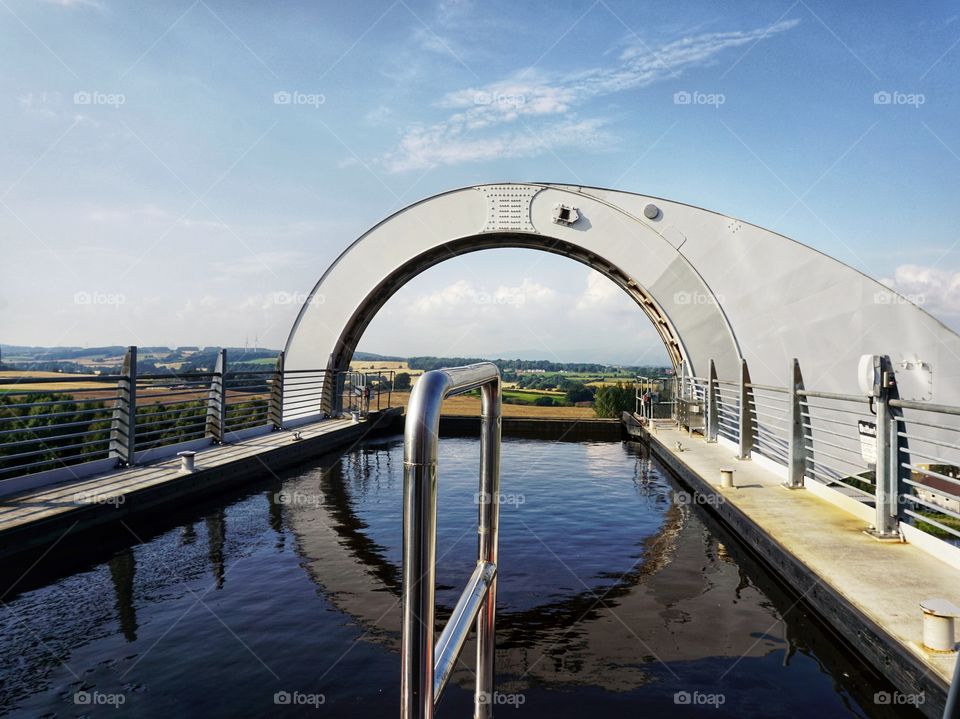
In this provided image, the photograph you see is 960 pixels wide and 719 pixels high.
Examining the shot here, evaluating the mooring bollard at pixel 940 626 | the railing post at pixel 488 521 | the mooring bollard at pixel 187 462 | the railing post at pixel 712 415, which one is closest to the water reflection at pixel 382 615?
the mooring bollard at pixel 940 626

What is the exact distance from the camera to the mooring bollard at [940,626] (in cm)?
229

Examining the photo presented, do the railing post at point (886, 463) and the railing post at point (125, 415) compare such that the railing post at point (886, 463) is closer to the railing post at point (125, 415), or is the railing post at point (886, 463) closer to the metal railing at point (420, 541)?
the metal railing at point (420, 541)

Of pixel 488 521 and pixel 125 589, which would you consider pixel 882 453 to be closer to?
pixel 488 521

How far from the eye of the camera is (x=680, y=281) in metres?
11.2

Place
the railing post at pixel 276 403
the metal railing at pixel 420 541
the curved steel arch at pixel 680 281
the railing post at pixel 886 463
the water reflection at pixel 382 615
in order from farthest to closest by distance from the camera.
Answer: the curved steel arch at pixel 680 281 < the railing post at pixel 276 403 < the railing post at pixel 886 463 < the water reflection at pixel 382 615 < the metal railing at pixel 420 541

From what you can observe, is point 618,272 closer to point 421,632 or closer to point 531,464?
point 531,464

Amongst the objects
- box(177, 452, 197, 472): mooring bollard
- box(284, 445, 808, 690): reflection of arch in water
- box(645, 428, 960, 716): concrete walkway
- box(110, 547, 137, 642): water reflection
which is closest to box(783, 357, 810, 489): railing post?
box(645, 428, 960, 716): concrete walkway

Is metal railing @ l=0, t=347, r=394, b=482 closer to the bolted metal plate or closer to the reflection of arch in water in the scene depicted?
the reflection of arch in water

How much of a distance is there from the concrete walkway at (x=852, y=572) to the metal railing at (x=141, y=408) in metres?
5.07

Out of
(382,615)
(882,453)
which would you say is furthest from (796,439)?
(382,615)

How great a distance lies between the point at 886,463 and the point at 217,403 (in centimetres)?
738

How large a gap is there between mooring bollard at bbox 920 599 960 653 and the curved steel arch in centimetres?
858

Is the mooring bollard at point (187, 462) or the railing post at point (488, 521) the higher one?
the railing post at point (488, 521)

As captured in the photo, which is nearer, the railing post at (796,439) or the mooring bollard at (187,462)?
the railing post at (796,439)
